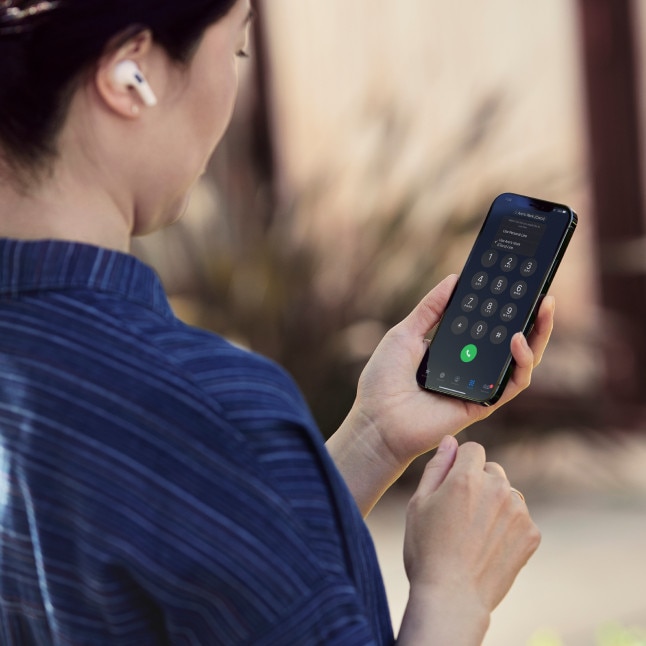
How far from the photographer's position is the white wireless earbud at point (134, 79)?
3.00ft

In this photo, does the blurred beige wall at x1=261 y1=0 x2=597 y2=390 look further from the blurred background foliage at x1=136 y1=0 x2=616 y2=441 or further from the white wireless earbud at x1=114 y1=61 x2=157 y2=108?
the white wireless earbud at x1=114 y1=61 x2=157 y2=108

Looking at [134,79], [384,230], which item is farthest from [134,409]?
[384,230]

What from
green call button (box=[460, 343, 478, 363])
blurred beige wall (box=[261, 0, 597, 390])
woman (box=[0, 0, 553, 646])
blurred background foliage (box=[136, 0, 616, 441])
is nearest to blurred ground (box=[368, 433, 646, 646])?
blurred background foliage (box=[136, 0, 616, 441])

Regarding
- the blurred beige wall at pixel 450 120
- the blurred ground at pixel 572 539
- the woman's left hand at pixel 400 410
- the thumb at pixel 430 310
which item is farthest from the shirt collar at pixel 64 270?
the blurred beige wall at pixel 450 120

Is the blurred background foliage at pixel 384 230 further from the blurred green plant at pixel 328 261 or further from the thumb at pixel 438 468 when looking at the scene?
the thumb at pixel 438 468

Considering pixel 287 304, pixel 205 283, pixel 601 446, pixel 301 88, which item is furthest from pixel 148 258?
pixel 601 446

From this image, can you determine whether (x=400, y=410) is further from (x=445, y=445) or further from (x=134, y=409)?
(x=134, y=409)

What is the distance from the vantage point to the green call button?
1.42 m

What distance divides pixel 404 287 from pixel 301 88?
178 cm

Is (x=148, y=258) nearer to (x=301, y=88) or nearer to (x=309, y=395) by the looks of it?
(x=309, y=395)

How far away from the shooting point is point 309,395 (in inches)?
173

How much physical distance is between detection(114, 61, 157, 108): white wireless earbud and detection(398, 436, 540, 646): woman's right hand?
44 centimetres

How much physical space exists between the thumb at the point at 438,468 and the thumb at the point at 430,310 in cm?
28

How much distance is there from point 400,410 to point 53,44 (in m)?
0.62
